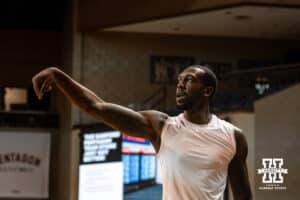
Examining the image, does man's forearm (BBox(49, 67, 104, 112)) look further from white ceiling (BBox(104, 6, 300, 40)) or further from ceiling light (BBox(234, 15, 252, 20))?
ceiling light (BBox(234, 15, 252, 20))

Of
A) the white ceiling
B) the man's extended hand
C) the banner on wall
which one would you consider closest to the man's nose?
the man's extended hand

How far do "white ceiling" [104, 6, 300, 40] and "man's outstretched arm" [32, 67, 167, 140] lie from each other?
11.8 m

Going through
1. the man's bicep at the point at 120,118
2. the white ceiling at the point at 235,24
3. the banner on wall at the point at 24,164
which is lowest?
the banner on wall at the point at 24,164

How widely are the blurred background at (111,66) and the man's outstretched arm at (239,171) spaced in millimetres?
10257

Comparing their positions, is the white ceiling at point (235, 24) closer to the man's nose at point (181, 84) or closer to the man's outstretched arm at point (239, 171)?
the man's outstretched arm at point (239, 171)

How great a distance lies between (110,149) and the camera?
16.1 metres

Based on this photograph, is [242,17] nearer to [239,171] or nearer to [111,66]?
[111,66]

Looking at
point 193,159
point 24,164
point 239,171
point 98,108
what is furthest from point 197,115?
point 24,164

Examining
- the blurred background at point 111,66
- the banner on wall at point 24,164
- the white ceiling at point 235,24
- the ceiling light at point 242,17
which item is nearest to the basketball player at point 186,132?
the blurred background at point 111,66

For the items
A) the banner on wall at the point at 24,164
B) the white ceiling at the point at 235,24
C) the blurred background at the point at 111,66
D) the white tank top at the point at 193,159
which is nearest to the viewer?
the white tank top at the point at 193,159

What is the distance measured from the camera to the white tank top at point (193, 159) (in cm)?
321

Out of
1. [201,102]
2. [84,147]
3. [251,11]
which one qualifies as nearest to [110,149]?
[84,147]

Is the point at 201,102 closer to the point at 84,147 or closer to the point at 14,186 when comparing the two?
the point at 84,147

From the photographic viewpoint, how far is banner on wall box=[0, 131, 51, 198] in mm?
18297
